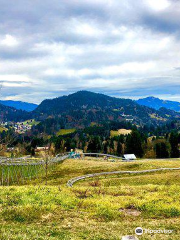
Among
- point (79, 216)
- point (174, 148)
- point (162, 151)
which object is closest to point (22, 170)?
point (79, 216)

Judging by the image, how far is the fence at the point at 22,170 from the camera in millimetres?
66494

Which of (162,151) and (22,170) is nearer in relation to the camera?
(22,170)

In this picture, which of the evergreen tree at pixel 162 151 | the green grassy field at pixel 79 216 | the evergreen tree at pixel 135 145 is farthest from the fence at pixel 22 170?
the evergreen tree at pixel 162 151

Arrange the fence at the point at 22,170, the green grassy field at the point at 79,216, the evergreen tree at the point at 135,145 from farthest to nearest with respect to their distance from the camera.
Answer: the evergreen tree at the point at 135,145 < the fence at the point at 22,170 < the green grassy field at the point at 79,216

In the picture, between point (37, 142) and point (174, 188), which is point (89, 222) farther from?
point (37, 142)

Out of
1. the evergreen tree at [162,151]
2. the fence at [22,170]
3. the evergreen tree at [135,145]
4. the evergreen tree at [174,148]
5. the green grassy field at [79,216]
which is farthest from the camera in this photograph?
the evergreen tree at [162,151]

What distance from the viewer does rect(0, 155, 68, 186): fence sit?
6649 centimetres

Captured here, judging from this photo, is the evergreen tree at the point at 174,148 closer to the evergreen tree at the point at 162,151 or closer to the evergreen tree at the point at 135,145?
the evergreen tree at the point at 162,151

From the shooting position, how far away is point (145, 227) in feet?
52.4

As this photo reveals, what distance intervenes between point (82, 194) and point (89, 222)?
9.90 meters

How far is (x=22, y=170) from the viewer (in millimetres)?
71875

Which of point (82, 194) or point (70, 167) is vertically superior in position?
point (82, 194)

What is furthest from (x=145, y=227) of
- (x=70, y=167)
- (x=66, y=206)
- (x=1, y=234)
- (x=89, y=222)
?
(x=70, y=167)

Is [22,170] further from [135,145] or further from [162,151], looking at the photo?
[162,151]
